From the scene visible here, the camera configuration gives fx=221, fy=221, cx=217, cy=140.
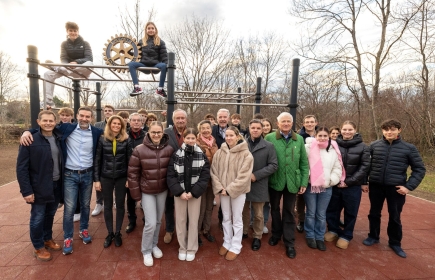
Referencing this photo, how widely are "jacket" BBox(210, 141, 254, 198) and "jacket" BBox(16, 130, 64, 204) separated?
1.92 m

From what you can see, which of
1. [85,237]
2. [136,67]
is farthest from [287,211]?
[136,67]

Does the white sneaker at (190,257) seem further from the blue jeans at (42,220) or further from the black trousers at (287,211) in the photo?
the blue jeans at (42,220)

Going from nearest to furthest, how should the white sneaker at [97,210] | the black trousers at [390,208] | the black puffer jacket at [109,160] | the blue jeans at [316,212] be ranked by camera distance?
the black puffer jacket at [109,160]
the black trousers at [390,208]
the blue jeans at [316,212]
the white sneaker at [97,210]

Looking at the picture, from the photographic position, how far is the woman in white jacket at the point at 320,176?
296 centimetres

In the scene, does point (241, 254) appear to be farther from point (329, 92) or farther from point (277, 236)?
point (329, 92)

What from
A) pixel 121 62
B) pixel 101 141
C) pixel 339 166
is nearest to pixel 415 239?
pixel 339 166

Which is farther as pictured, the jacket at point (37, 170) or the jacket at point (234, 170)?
the jacket at point (234, 170)

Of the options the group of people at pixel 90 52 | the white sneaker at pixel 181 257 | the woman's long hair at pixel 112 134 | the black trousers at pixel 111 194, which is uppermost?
the group of people at pixel 90 52

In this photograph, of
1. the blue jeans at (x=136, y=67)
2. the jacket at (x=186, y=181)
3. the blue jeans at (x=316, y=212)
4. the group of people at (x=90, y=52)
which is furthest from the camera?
the group of people at (x=90, y=52)

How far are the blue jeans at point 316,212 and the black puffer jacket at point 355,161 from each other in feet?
1.12

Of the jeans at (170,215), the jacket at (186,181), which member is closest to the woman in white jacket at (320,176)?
the jacket at (186,181)

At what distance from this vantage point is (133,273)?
8.09ft

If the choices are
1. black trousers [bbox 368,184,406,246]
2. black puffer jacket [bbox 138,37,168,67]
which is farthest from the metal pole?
black trousers [bbox 368,184,406,246]

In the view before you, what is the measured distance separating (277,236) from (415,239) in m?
2.21
